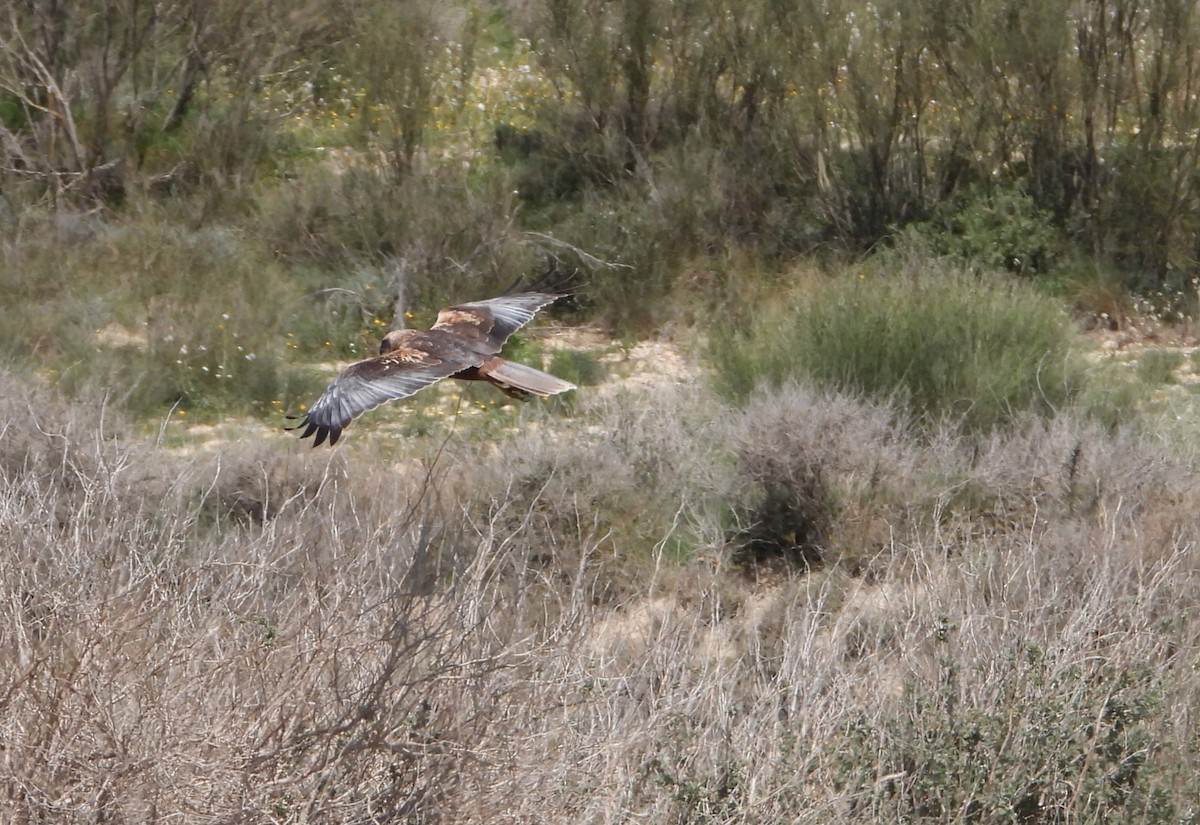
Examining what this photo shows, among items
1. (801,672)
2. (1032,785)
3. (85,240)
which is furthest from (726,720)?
(85,240)

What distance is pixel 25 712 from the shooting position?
3.74 m

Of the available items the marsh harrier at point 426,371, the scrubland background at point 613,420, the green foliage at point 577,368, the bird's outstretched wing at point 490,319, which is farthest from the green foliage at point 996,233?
the marsh harrier at point 426,371

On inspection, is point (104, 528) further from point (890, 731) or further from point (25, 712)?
point (890, 731)

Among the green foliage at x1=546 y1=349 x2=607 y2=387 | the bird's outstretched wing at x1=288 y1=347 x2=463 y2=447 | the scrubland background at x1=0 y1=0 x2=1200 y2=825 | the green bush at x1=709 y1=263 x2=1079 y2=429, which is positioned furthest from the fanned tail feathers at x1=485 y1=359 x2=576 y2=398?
the green foliage at x1=546 y1=349 x2=607 y2=387

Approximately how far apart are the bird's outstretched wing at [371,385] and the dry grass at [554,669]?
15.4 inches

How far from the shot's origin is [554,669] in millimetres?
4598

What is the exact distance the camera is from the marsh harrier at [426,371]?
4703mm

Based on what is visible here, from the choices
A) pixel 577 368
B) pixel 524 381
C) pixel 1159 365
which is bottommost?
pixel 1159 365

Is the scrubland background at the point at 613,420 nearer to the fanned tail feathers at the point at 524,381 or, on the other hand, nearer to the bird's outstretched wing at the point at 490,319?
the fanned tail feathers at the point at 524,381

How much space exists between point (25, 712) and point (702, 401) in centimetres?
612

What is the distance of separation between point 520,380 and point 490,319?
580mm

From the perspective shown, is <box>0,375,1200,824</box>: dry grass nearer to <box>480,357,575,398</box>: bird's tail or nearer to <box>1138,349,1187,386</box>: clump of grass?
<box>480,357,575,398</box>: bird's tail

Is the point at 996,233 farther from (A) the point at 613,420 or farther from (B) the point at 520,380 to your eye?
(B) the point at 520,380

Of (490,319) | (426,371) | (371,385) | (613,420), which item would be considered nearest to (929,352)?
(613,420)
